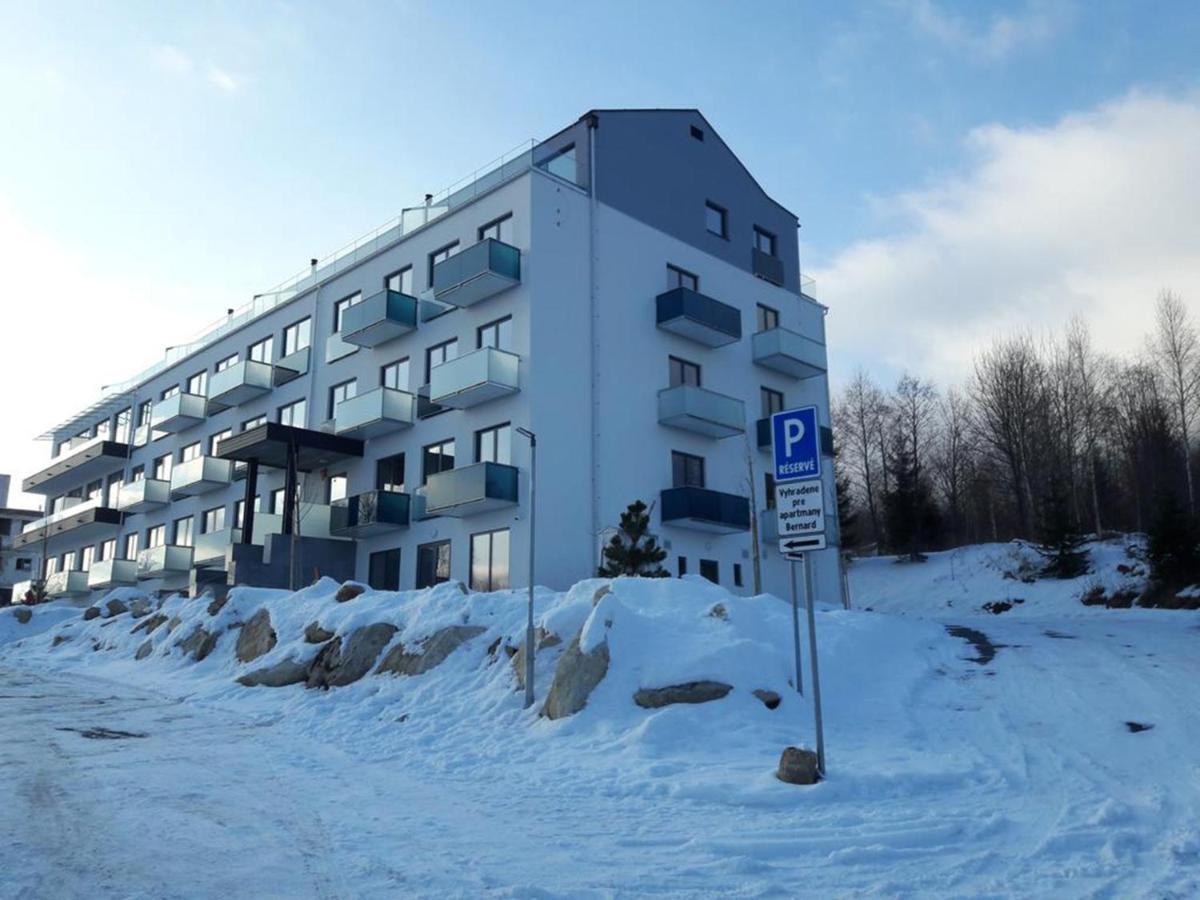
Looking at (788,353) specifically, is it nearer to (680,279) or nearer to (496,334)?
(680,279)

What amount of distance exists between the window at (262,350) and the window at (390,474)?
974cm

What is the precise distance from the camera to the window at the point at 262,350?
3900 centimetres

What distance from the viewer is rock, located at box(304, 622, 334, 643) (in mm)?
18016

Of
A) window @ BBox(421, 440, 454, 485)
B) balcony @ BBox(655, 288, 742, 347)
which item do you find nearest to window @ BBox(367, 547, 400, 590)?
window @ BBox(421, 440, 454, 485)

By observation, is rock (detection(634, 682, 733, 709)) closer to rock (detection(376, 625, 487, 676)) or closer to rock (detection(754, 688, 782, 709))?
rock (detection(754, 688, 782, 709))

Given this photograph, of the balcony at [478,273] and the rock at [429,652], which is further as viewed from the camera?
the balcony at [478,273]

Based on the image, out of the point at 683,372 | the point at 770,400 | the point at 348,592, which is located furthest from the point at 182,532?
the point at 770,400

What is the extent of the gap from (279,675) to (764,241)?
26114 mm

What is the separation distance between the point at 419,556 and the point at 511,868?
23.7 meters

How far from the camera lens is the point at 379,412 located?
30.2 m

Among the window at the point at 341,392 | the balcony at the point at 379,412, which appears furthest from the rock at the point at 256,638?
the window at the point at 341,392

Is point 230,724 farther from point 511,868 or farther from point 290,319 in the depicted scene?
point 290,319

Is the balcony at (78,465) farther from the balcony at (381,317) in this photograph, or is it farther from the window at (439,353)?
the window at (439,353)

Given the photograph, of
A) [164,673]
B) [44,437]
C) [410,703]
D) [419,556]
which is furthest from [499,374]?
[44,437]
